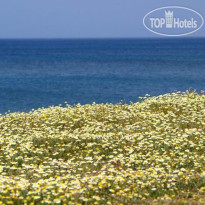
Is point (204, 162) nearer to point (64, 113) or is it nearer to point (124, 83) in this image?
point (64, 113)

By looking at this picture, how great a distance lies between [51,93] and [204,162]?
130 ft

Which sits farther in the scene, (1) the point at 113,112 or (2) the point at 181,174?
(1) the point at 113,112

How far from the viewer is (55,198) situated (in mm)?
7914

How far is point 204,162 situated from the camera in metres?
10.2

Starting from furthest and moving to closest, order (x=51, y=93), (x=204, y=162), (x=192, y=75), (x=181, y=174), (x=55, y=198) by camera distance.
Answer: (x=192, y=75)
(x=51, y=93)
(x=204, y=162)
(x=181, y=174)
(x=55, y=198)

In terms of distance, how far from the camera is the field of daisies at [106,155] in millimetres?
8242

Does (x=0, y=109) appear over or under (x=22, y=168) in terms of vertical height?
under

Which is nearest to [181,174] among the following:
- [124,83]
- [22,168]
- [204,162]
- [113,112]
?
[204,162]

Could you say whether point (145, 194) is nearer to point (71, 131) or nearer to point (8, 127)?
point (71, 131)

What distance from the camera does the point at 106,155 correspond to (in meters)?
11.3

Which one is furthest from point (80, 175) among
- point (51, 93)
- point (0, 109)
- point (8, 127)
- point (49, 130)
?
point (51, 93)

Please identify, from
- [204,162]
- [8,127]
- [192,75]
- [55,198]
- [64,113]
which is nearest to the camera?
[55,198]

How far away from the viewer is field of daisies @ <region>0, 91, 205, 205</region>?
824 cm

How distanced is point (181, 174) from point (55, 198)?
2.76m
